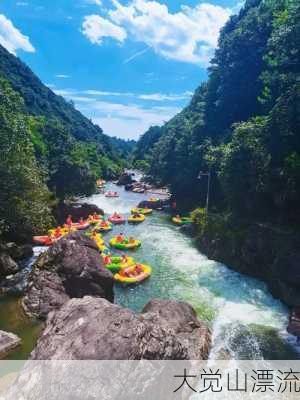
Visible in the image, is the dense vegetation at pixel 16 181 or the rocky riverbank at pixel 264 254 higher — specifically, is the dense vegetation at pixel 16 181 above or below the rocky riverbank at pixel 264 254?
above

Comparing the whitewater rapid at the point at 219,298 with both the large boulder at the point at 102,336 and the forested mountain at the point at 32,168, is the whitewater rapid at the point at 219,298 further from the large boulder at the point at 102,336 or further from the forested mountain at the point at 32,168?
the forested mountain at the point at 32,168

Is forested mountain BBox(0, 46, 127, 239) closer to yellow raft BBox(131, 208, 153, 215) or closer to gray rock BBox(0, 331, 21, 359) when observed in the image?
yellow raft BBox(131, 208, 153, 215)

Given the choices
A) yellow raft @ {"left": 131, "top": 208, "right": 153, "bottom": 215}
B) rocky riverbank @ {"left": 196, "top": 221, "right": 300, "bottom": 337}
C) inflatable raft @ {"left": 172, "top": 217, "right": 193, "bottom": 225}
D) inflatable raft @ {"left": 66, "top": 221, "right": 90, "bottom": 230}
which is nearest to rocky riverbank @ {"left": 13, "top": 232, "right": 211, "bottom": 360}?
rocky riverbank @ {"left": 196, "top": 221, "right": 300, "bottom": 337}

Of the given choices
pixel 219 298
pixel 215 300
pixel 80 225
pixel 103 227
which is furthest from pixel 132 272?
pixel 80 225

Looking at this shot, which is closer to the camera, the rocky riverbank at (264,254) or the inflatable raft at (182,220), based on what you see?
the rocky riverbank at (264,254)

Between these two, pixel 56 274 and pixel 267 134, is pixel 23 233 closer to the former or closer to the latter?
pixel 56 274

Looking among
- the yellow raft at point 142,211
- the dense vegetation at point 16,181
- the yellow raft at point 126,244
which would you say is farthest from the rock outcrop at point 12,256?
the yellow raft at point 142,211

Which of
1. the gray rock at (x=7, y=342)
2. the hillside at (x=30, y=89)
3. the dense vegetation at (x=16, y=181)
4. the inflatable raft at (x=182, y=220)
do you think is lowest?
the gray rock at (x=7, y=342)
